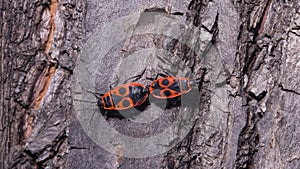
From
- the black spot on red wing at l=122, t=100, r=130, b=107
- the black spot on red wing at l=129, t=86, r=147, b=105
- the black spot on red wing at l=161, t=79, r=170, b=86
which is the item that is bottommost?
the black spot on red wing at l=122, t=100, r=130, b=107

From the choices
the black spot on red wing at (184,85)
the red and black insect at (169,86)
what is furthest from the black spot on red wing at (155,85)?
the black spot on red wing at (184,85)

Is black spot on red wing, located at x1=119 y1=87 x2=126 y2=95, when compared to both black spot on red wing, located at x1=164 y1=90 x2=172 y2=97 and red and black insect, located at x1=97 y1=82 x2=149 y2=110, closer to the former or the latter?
red and black insect, located at x1=97 y1=82 x2=149 y2=110

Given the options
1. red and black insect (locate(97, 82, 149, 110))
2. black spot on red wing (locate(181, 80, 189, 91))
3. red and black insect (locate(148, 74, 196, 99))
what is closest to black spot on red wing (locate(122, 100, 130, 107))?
red and black insect (locate(97, 82, 149, 110))

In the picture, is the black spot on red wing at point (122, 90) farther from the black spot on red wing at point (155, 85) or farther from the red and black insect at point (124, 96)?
the black spot on red wing at point (155, 85)

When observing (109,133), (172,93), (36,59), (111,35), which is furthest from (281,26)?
(36,59)

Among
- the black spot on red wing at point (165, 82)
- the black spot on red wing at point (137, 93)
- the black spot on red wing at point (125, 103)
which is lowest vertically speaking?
the black spot on red wing at point (125, 103)

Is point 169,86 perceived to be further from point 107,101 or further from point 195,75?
point 107,101
